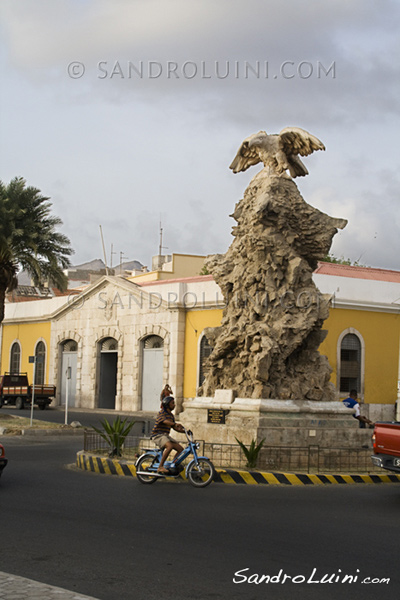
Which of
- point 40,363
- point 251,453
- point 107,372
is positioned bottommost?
point 251,453

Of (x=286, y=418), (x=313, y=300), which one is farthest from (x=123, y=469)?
(x=313, y=300)

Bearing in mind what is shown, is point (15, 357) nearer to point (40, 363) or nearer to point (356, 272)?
point (40, 363)

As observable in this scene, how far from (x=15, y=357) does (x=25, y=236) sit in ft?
63.3

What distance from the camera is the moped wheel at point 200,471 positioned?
40.2ft

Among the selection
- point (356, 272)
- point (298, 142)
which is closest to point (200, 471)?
point (298, 142)

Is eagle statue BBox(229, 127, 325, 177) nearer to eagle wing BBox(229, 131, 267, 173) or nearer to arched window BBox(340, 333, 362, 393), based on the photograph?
eagle wing BBox(229, 131, 267, 173)

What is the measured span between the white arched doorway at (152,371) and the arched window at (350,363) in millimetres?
8500

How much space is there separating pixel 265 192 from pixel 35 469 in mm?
6926

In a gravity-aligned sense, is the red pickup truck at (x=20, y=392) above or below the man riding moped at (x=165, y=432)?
below

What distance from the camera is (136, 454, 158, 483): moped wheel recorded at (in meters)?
12.5

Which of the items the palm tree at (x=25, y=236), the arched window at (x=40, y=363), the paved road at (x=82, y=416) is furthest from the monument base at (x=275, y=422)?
the arched window at (x=40, y=363)

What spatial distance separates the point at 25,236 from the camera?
95.6 feet

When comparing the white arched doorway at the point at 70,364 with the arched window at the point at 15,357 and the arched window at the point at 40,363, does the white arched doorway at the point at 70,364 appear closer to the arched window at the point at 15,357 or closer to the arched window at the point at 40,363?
the arched window at the point at 40,363

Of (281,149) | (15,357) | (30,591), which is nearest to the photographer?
(30,591)
